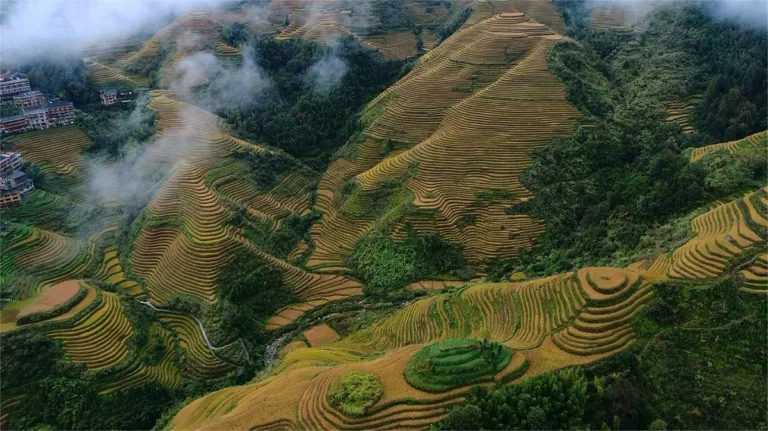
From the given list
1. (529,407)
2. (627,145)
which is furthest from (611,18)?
(529,407)

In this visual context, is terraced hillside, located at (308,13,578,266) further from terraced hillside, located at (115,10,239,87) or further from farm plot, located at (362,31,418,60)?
terraced hillside, located at (115,10,239,87)

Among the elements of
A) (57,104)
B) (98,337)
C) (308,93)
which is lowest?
(98,337)

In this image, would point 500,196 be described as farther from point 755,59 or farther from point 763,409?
point 755,59

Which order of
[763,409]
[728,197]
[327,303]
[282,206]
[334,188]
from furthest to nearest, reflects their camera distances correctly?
[334,188] < [282,206] < [327,303] < [728,197] < [763,409]

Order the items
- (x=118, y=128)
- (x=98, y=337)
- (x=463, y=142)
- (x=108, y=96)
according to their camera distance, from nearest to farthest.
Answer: (x=98, y=337) < (x=463, y=142) < (x=118, y=128) < (x=108, y=96)

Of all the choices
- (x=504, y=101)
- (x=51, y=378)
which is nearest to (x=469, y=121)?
(x=504, y=101)

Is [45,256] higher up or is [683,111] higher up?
[683,111]

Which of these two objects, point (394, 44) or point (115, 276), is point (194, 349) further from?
point (394, 44)
